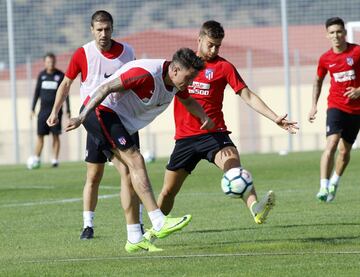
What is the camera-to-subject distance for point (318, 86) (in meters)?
16.0

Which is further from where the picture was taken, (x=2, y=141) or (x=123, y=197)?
(x=2, y=141)

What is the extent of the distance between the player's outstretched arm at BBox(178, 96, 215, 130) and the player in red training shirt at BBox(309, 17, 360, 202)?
4725 millimetres

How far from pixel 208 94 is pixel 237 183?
131 cm

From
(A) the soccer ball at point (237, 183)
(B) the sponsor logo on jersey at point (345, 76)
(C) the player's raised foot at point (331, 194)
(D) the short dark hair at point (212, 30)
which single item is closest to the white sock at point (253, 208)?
(A) the soccer ball at point (237, 183)

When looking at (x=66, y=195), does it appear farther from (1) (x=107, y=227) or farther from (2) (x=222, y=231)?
(2) (x=222, y=231)

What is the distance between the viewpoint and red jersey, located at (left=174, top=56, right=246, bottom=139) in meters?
11.9

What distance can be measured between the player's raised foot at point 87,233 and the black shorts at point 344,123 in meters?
4.94

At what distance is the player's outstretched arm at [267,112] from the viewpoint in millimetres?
11055

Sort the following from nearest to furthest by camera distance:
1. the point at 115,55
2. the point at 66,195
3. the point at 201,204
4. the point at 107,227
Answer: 1. the point at 115,55
2. the point at 107,227
3. the point at 201,204
4. the point at 66,195

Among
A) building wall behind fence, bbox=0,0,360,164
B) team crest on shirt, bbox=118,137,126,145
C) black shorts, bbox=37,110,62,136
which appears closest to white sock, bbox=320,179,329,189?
team crest on shirt, bbox=118,137,126,145

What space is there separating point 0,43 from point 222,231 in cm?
2776

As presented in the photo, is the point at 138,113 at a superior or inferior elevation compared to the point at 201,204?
superior

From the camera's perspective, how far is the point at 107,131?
10.7 metres

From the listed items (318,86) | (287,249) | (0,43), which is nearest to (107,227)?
(287,249)
